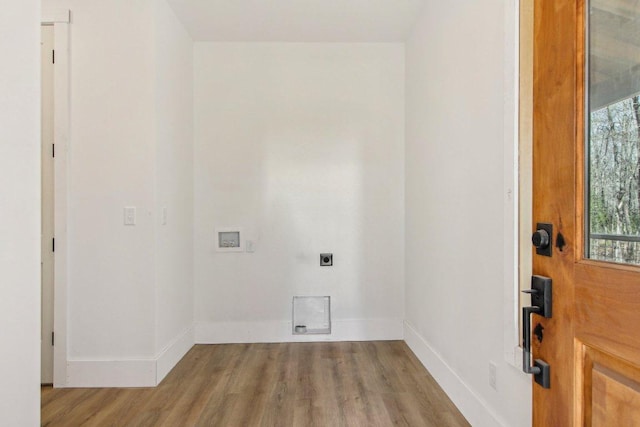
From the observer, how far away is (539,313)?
0.95m

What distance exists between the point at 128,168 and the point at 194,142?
0.97m

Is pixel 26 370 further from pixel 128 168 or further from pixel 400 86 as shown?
pixel 400 86

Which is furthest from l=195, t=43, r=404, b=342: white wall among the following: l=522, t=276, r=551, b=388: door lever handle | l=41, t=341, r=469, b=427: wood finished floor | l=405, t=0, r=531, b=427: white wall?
l=522, t=276, r=551, b=388: door lever handle

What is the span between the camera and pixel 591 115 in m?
0.84

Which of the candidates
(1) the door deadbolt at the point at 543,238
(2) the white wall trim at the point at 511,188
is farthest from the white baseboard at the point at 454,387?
(1) the door deadbolt at the point at 543,238

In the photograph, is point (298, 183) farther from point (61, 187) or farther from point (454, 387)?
point (454, 387)

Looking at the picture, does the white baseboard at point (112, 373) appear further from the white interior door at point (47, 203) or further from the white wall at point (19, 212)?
the white wall at point (19, 212)

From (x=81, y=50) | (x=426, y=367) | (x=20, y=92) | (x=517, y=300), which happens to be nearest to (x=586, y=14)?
(x=517, y=300)

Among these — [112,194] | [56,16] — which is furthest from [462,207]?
[56,16]

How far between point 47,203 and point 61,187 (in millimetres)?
145

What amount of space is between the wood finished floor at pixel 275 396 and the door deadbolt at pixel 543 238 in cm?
154

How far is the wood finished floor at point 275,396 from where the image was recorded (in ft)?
7.18

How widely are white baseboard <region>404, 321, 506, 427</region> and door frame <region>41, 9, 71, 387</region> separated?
8.03 ft

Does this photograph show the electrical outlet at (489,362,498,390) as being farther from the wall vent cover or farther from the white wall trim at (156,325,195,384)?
the white wall trim at (156,325,195,384)
